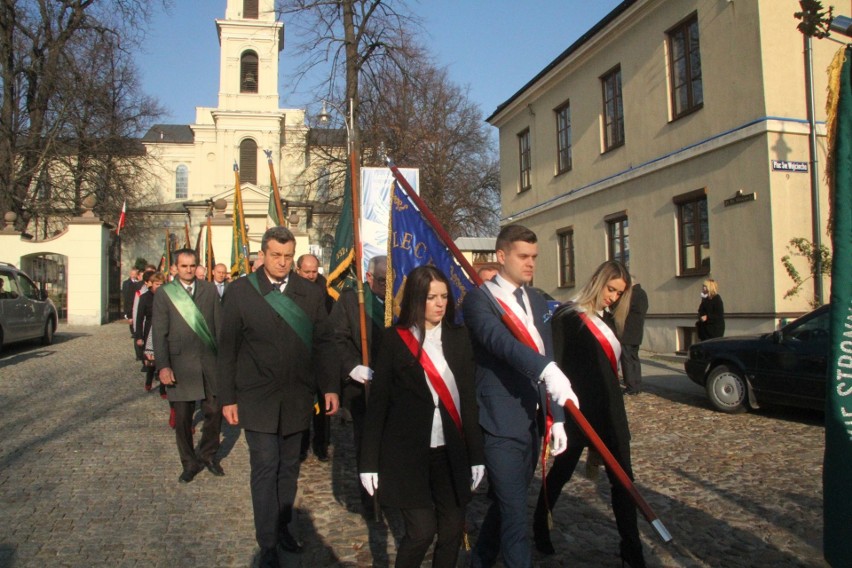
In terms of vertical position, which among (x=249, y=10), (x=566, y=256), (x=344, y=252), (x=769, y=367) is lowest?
(x=769, y=367)

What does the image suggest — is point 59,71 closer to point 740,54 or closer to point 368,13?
point 368,13

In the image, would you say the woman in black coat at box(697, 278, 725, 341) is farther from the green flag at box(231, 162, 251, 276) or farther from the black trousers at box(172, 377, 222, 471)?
the black trousers at box(172, 377, 222, 471)

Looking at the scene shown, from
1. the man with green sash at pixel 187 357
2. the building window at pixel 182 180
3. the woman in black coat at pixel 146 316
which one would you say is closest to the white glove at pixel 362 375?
the man with green sash at pixel 187 357

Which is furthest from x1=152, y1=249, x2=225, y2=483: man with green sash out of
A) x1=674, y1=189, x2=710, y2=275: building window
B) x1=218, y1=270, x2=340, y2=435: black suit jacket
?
x1=674, y1=189, x2=710, y2=275: building window

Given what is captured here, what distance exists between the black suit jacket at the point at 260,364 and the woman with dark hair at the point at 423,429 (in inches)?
41.6

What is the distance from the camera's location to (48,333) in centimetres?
1756

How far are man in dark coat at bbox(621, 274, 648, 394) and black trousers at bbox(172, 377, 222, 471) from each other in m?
5.94

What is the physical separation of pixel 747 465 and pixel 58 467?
21.1ft

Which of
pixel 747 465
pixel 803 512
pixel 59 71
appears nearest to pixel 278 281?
pixel 803 512

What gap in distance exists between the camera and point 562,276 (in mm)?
21344

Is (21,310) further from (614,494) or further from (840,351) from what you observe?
(840,351)

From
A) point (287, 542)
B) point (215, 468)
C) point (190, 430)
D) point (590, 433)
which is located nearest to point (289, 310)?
point (287, 542)

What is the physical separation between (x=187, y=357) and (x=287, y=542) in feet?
8.06

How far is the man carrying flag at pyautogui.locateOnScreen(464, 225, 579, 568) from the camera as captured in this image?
3365mm
